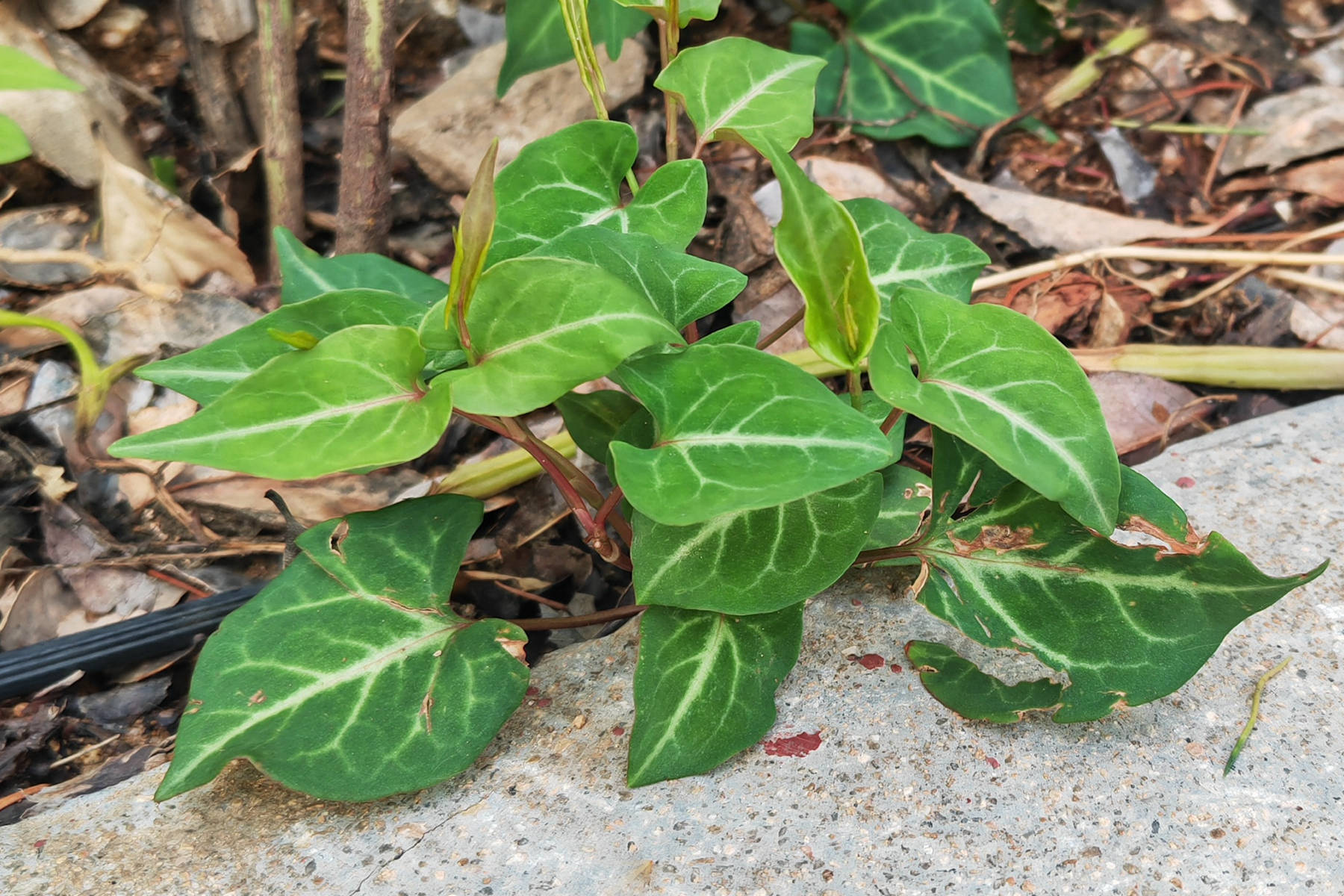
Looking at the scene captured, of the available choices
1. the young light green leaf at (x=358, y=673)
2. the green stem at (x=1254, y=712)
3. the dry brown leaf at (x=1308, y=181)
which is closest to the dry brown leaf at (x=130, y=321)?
the young light green leaf at (x=358, y=673)

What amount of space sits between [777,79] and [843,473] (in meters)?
0.75

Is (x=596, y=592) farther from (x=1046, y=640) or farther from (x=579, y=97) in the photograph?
(x=579, y=97)

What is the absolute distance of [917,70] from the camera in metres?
2.06

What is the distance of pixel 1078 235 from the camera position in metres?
1.82

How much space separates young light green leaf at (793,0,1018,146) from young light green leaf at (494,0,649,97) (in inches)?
19.4

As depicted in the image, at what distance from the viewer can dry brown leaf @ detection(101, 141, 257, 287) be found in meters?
1.74

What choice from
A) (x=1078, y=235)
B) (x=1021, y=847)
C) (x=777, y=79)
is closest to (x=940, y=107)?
(x=1078, y=235)

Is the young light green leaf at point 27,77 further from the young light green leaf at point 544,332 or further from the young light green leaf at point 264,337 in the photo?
the young light green leaf at point 544,332

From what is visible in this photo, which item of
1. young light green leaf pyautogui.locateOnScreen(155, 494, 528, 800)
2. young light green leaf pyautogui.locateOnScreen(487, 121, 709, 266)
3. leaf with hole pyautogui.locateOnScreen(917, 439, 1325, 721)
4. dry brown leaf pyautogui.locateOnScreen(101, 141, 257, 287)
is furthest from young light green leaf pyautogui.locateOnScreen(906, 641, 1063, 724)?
dry brown leaf pyautogui.locateOnScreen(101, 141, 257, 287)

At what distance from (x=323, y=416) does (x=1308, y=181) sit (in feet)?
6.29

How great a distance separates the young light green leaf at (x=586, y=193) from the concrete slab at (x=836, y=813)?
55cm

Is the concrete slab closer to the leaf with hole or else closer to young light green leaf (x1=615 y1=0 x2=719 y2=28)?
the leaf with hole

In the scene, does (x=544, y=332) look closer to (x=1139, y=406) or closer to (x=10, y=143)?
(x=10, y=143)


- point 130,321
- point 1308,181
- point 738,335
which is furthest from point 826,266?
point 1308,181
